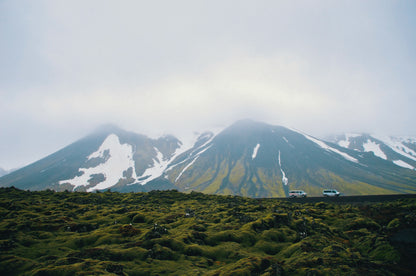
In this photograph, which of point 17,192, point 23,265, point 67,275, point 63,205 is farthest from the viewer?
point 17,192

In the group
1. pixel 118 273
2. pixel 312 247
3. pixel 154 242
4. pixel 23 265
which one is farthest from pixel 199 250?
pixel 23 265

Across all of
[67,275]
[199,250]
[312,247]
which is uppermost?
[67,275]

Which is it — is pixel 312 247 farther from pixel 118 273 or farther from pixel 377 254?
pixel 118 273

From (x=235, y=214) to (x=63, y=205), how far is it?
108ft

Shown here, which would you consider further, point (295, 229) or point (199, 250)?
point (295, 229)

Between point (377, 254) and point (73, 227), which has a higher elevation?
point (73, 227)

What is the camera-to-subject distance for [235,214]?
36.1 m

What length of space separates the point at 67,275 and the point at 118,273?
120 inches

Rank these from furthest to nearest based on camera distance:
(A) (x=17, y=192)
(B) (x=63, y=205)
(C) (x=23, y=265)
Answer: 1. (A) (x=17, y=192)
2. (B) (x=63, y=205)
3. (C) (x=23, y=265)

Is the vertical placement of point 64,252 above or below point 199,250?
above

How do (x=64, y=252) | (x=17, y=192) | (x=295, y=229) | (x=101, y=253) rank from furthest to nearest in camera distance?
(x=17, y=192) < (x=295, y=229) < (x=64, y=252) < (x=101, y=253)

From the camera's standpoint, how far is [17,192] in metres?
58.6

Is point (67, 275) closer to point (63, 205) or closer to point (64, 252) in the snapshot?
point (64, 252)

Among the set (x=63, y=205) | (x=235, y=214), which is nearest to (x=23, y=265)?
(x=235, y=214)
